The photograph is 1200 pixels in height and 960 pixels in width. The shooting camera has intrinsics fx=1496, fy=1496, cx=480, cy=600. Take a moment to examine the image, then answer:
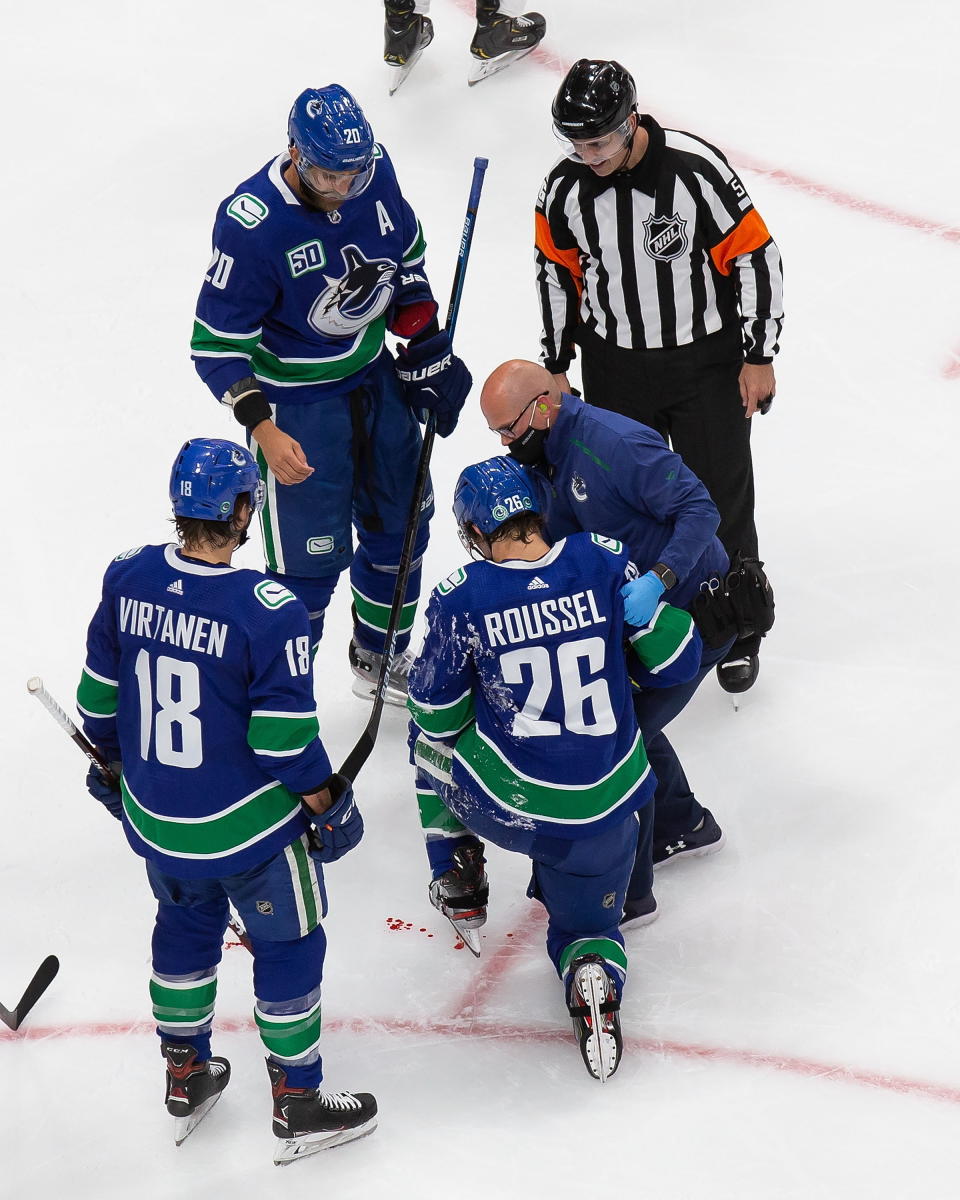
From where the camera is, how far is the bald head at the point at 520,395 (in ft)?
9.64

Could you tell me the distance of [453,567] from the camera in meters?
4.12

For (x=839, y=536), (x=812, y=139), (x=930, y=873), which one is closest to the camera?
(x=930, y=873)

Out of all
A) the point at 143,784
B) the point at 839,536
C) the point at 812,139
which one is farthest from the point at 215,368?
the point at 812,139

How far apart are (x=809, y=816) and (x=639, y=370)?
3.58 feet

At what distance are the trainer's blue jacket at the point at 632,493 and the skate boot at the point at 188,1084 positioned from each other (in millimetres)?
1245

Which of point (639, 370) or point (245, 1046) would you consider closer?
point (245, 1046)

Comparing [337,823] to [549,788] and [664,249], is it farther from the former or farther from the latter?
[664,249]

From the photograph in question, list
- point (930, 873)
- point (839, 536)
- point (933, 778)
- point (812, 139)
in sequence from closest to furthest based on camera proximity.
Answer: point (930, 873) < point (933, 778) < point (839, 536) < point (812, 139)

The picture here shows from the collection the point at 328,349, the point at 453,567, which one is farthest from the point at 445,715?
the point at 453,567

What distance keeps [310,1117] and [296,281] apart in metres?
1.66

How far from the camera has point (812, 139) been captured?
16.9 ft

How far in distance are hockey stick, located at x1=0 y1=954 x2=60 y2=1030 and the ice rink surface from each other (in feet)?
0.20

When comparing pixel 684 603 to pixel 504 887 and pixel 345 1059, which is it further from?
pixel 345 1059

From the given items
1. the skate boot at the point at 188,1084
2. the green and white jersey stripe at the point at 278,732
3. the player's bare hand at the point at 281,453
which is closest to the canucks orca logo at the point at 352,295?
the player's bare hand at the point at 281,453
